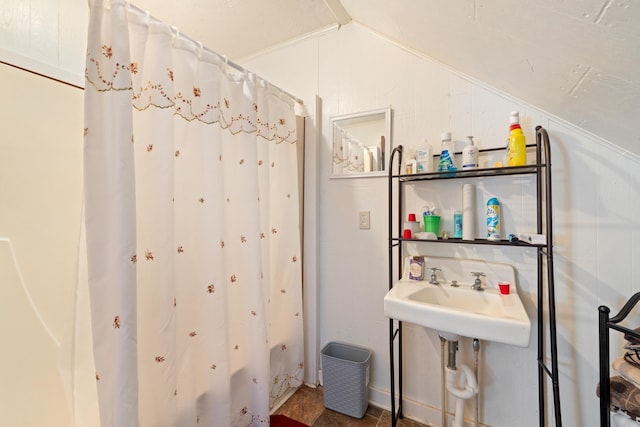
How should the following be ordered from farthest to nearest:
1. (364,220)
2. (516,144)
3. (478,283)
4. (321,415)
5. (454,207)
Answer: (364,220) → (321,415) → (454,207) → (478,283) → (516,144)

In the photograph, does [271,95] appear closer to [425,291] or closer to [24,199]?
[24,199]

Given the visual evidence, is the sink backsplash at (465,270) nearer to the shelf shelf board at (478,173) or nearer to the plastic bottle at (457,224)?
the plastic bottle at (457,224)

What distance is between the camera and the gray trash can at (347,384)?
1521 mm

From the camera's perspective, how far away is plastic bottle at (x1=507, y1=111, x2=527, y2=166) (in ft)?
3.94

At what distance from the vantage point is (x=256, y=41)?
1934 millimetres

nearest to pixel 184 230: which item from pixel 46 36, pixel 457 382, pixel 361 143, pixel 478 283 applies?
pixel 46 36

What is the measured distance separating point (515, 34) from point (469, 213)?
76 centimetres

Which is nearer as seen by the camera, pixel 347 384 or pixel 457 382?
pixel 457 382

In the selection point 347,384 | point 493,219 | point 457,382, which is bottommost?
point 347,384

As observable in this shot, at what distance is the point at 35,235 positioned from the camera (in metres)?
1.14

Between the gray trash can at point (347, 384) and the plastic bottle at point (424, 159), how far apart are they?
3.64ft

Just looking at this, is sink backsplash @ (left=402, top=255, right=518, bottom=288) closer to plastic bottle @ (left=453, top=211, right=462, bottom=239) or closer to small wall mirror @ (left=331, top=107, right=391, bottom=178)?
plastic bottle @ (left=453, top=211, right=462, bottom=239)

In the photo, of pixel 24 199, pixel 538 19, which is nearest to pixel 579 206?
pixel 538 19

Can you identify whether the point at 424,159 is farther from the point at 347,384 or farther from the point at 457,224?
the point at 347,384
